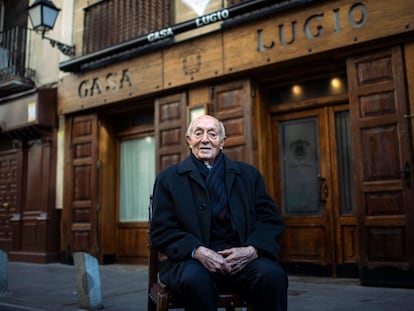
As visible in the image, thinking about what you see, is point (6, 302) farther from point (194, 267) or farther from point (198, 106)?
point (198, 106)

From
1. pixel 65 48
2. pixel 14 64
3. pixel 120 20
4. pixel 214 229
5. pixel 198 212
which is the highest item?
pixel 120 20

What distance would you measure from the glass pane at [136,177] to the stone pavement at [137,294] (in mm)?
1731

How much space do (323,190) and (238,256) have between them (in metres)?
4.15

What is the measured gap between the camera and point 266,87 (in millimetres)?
7137

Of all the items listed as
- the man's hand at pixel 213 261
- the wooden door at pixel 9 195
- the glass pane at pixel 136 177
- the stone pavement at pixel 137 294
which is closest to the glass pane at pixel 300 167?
the stone pavement at pixel 137 294

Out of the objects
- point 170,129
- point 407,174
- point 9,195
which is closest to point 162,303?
point 407,174

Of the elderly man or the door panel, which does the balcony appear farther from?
the elderly man

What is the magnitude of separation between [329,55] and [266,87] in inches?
49.1

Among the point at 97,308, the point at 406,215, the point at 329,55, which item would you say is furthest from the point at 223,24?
the point at 97,308

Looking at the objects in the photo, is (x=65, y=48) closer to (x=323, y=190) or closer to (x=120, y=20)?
(x=120, y=20)

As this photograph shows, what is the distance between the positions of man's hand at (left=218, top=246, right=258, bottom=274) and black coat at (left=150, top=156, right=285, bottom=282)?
0.06m

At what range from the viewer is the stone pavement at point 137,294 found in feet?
14.9

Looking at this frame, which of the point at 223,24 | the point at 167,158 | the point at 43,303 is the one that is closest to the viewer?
the point at 43,303

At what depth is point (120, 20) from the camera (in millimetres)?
8688
